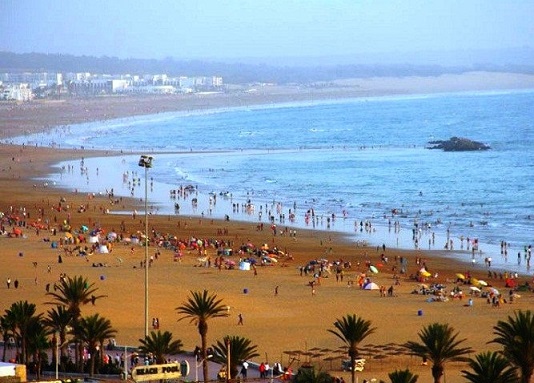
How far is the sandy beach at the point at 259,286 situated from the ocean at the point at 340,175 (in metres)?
2.61

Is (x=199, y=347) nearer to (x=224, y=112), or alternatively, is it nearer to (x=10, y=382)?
(x=10, y=382)

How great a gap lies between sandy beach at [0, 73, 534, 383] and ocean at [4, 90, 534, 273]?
103 inches

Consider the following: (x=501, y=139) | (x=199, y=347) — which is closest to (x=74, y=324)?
(x=199, y=347)

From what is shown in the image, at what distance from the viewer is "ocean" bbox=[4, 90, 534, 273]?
174 ft

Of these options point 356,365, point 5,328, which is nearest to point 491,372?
point 356,365

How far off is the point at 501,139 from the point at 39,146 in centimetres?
3860

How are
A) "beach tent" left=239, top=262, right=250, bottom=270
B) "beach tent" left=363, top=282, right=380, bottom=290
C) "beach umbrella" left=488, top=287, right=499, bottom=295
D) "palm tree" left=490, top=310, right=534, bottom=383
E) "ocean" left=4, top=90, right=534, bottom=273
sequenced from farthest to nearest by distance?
"ocean" left=4, top=90, right=534, bottom=273 → "beach tent" left=239, top=262, right=250, bottom=270 → "beach tent" left=363, top=282, right=380, bottom=290 → "beach umbrella" left=488, top=287, right=499, bottom=295 → "palm tree" left=490, top=310, right=534, bottom=383

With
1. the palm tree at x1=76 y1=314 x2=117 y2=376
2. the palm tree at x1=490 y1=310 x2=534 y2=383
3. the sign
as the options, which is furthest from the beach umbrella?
the sign

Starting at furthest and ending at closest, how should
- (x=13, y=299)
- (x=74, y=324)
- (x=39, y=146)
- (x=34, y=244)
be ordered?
1. (x=39, y=146)
2. (x=34, y=244)
3. (x=13, y=299)
4. (x=74, y=324)

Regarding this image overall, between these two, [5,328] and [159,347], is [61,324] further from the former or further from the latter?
[159,347]

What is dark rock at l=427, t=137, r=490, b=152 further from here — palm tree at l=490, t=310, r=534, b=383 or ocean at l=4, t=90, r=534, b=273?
palm tree at l=490, t=310, r=534, b=383

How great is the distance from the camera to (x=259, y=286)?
3859 centimetres

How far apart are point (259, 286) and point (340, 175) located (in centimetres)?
3671

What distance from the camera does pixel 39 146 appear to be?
94625mm
